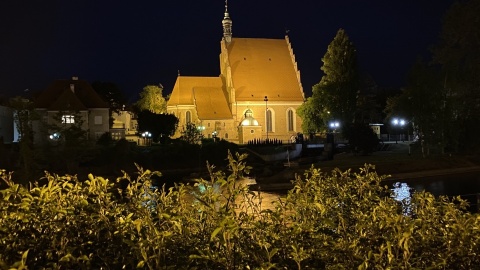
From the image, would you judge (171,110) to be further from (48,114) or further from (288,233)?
(288,233)

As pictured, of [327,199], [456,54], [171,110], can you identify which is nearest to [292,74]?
[171,110]

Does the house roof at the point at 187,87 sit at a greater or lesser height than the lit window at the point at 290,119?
greater

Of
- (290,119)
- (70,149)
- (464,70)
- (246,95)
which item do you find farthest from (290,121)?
(70,149)

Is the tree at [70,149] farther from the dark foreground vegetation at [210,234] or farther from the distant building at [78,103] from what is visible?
the dark foreground vegetation at [210,234]

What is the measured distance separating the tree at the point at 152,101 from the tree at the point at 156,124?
12.4m

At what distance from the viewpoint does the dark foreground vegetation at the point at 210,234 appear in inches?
147

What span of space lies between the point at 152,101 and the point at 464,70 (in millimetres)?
49888

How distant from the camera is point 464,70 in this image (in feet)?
126

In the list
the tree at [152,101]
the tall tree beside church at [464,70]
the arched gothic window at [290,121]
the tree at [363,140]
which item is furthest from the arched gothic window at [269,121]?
the tall tree beside church at [464,70]

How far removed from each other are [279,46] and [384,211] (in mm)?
71964

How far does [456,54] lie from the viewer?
39469mm

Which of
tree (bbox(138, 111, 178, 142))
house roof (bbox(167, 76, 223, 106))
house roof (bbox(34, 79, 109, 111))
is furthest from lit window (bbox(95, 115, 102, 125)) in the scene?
house roof (bbox(167, 76, 223, 106))

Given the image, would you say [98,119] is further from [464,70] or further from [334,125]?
[464,70]

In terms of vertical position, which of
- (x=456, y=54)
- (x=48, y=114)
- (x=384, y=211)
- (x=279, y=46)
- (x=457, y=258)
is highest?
(x=279, y=46)
